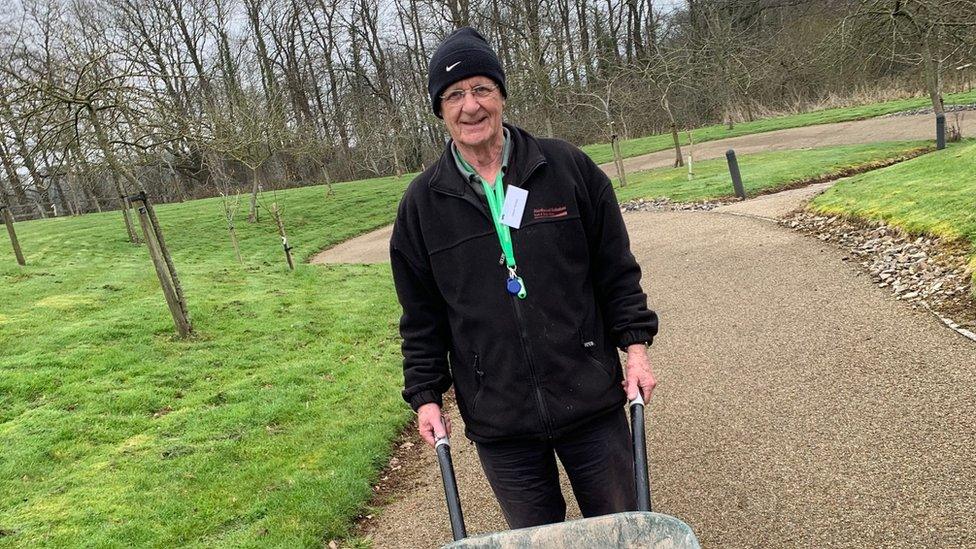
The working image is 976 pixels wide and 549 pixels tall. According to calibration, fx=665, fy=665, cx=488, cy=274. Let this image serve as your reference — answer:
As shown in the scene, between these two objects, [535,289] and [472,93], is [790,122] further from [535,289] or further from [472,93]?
[535,289]

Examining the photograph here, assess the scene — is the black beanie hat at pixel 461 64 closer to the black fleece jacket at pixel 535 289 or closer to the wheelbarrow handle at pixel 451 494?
the black fleece jacket at pixel 535 289

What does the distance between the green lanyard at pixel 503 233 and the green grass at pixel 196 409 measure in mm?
2561

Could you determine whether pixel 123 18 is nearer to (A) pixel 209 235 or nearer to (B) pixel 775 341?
(A) pixel 209 235

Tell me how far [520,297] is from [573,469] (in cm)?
63

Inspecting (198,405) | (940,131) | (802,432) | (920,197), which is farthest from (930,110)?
(198,405)

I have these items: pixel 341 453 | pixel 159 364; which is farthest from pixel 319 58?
pixel 341 453

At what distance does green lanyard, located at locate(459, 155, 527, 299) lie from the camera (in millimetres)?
2051

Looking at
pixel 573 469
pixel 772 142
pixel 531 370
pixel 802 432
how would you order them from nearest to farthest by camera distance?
pixel 531 370
pixel 573 469
pixel 802 432
pixel 772 142

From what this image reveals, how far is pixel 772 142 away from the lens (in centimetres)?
2194

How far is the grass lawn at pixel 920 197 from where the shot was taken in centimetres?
680

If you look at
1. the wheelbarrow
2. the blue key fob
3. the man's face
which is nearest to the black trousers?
the wheelbarrow

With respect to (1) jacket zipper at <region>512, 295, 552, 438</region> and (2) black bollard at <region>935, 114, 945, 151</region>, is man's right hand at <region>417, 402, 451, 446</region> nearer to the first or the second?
(1) jacket zipper at <region>512, 295, 552, 438</region>

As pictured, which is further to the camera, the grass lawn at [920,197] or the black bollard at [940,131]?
the black bollard at [940,131]

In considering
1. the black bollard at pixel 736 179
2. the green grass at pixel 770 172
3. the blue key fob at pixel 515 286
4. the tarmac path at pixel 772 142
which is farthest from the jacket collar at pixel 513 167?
the tarmac path at pixel 772 142
